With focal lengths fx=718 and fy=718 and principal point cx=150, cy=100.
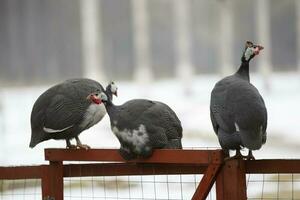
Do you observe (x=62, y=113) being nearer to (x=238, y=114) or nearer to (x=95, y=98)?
(x=95, y=98)

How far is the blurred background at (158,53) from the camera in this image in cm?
476

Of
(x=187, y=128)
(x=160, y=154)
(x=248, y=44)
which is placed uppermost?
(x=248, y=44)

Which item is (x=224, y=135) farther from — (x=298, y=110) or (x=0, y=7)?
(x=0, y=7)

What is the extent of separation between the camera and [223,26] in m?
4.77

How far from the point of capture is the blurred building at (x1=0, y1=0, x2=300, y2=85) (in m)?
4.77

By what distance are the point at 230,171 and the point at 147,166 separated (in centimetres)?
29

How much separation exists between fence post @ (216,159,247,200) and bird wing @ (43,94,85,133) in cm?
53

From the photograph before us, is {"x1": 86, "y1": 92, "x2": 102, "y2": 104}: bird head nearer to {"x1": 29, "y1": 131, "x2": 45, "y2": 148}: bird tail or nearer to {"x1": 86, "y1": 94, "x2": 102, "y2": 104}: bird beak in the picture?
{"x1": 86, "y1": 94, "x2": 102, "y2": 104}: bird beak

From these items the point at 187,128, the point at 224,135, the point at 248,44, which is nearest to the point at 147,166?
the point at 224,135

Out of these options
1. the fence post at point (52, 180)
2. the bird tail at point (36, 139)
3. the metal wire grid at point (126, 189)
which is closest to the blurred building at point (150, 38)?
the metal wire grid at point (126, 189)

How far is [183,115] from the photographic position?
4.73m

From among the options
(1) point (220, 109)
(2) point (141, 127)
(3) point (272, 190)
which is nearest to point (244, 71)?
(1) point (220, 109)

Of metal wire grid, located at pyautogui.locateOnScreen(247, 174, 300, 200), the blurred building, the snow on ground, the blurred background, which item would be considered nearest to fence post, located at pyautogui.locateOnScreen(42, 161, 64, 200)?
metal wire grid, located at pyautogui.locateOnScreen(247, 174, 300, 200)

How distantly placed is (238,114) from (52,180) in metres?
0.60
